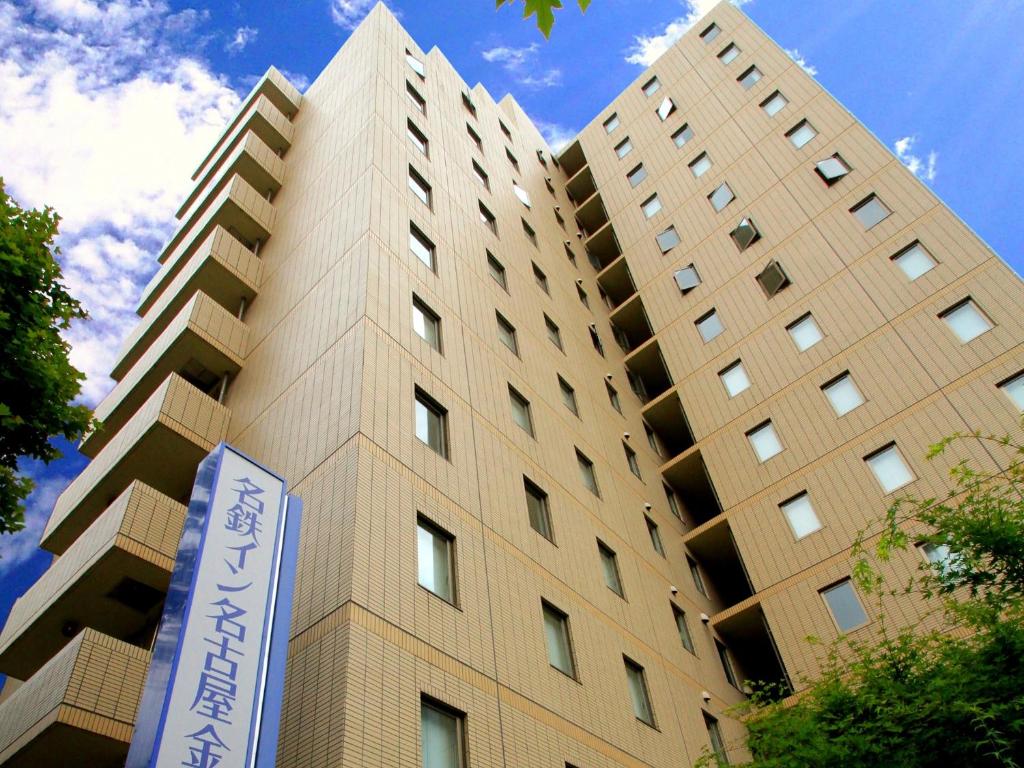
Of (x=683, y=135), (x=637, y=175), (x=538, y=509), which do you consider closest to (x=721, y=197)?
(x=683, y=135)

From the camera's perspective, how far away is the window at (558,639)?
12.9 metres

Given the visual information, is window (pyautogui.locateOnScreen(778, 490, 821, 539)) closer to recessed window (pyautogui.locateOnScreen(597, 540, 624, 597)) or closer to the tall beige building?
the tall beige building

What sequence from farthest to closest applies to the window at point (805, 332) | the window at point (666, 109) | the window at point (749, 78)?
1. the window at point (666, 109)
2. the window at point (749, 78)
3. the window at point (805, 332)

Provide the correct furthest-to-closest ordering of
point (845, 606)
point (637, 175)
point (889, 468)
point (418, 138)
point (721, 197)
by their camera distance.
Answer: point (637, 175) < point (721, 197) < point (418, 138) < point (889, 468) < point (845, 606)

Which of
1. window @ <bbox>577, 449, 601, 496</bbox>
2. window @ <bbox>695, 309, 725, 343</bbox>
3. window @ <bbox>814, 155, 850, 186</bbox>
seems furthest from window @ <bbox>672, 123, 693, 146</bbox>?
window @ <bbox>577, 449, 601, 496</bbox>

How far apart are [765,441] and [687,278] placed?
812 centimetres

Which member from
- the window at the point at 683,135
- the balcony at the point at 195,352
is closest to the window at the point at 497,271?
the balcony at the point at 195,352

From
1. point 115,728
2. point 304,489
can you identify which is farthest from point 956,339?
point 115,728

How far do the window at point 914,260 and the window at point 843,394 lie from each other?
3.66 meters

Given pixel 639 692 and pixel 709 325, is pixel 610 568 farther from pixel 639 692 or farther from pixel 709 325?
pixel 709 325

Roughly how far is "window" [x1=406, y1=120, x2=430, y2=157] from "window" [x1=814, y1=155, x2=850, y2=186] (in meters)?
13.9

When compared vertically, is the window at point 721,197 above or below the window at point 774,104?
below

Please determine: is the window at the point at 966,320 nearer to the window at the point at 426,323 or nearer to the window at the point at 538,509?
the window at the point at 538,509

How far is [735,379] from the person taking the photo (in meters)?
24.0
